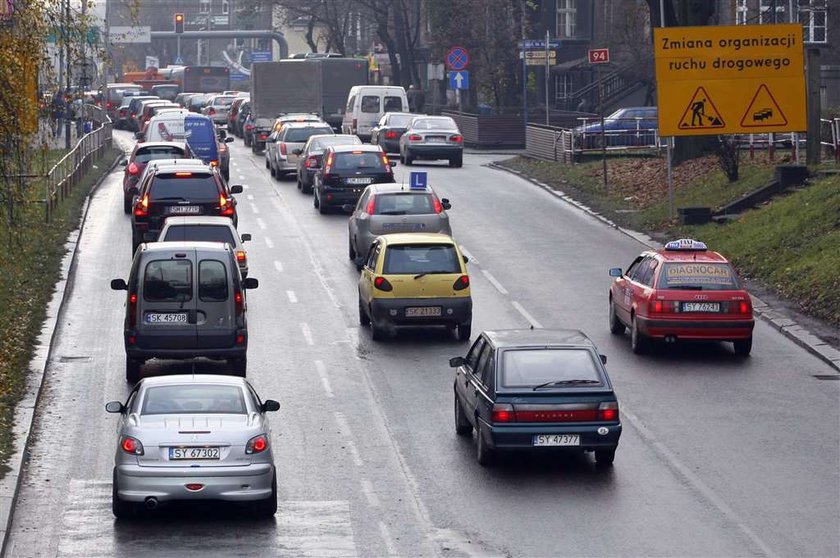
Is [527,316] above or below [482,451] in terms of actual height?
above

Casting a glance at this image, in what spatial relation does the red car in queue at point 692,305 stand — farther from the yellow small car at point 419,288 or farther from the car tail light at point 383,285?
the car tail light at point 383,285

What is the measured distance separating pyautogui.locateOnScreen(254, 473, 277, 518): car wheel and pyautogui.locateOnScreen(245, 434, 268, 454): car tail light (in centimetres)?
30

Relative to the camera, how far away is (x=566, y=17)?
84.1 m

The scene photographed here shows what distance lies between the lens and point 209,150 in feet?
152

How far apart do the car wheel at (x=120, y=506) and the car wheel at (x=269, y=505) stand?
3.71 ft

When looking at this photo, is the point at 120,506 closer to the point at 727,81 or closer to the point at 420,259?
the point at 420,259

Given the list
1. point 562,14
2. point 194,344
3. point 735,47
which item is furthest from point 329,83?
point 194,344

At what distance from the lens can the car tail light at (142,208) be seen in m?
30.8

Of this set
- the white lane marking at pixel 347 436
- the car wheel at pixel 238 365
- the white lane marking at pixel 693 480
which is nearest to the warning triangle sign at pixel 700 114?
the white lane marking at pixel 693 480

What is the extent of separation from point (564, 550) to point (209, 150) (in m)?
33.6

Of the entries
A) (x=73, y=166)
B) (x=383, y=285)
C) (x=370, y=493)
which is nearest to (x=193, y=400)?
(x=370, y=493)

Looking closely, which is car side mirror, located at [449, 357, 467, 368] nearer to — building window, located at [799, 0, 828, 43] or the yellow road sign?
the yellow road sign

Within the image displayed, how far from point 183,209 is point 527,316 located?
7993mm

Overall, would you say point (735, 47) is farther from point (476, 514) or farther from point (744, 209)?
point (476, 514)
